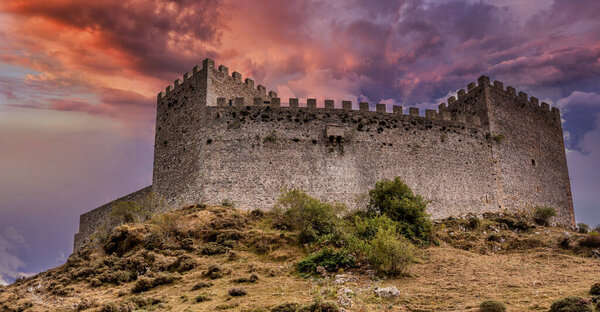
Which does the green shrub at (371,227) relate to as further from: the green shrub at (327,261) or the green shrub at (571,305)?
the green shrub at (571,305)

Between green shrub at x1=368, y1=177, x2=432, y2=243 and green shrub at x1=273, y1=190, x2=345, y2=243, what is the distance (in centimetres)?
230

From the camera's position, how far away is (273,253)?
81.3 ft

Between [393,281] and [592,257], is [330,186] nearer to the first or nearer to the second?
[393,281]

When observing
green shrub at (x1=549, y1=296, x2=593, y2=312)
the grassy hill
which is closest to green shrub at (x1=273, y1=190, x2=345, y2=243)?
the grassy hill

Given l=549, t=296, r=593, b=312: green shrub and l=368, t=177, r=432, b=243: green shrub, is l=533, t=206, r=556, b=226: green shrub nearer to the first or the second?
l=368, t=177, r=432, b=243: green shrub

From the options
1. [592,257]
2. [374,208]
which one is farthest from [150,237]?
[592,257]

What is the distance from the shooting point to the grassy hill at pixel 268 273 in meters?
18.1

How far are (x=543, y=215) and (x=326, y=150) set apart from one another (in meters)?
17.7

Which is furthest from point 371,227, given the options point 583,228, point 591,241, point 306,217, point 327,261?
point 583,228

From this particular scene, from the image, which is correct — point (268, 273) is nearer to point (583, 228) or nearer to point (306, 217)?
point (306, 217)

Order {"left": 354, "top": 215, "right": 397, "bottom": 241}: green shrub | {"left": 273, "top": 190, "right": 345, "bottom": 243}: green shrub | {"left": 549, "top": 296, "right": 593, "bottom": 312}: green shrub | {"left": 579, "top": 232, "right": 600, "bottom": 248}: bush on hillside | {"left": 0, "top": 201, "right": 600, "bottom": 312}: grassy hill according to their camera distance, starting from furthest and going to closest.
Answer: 1. {"left": 273, "top": 190, "right": 345, "bottom": 243}: green shrub
2. {"left": 579, "top": 232, "right": 600, "bottom": 248}: bush on hillside
3. {"left": 354, "top": 215, "right": 397, "bottom": 241}: green shrub
4. {"left": 0, "top": 201, "right": 600, "bottom": 312}: grassy hill
5. {"left": 549, "top": 296, "right": 593, "bottom": 312}: green shrub

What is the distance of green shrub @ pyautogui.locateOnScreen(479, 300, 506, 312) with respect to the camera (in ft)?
49.5

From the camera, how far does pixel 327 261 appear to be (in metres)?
22.3

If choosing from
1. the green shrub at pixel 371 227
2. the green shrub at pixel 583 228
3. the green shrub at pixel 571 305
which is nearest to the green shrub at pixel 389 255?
the green shrub at pixel 371 227
